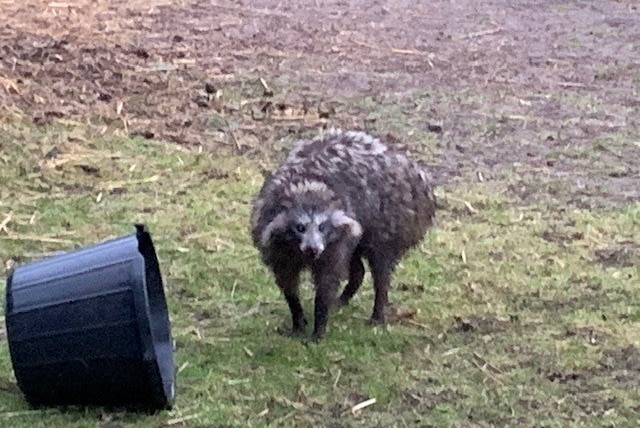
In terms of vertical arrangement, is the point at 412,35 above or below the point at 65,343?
below

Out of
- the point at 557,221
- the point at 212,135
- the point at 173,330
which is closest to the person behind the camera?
the point at 173,330

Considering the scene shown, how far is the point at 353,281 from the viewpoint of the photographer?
5.62 m

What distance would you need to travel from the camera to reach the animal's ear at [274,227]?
4.95 m

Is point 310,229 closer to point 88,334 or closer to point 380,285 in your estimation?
point 380,285

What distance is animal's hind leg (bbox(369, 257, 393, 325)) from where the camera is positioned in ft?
17.5

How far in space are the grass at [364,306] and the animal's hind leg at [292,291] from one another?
11 cm

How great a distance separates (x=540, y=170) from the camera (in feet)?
25.5

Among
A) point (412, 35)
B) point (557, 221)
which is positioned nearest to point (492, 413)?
point (557, 221)

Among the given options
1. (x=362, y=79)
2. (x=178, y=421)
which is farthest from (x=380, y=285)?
(x=362, y=79)

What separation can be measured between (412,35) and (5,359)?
25.2 ft

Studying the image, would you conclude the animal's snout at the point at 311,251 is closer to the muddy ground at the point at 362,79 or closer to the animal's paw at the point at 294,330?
the animal's paw at the point at 294,330

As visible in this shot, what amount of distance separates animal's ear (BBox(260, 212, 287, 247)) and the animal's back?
0.61ft

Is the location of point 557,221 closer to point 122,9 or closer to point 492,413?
point 492,413

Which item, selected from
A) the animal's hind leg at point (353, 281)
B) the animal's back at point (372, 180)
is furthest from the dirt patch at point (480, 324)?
the animal's hind leg at point (353, 281)
